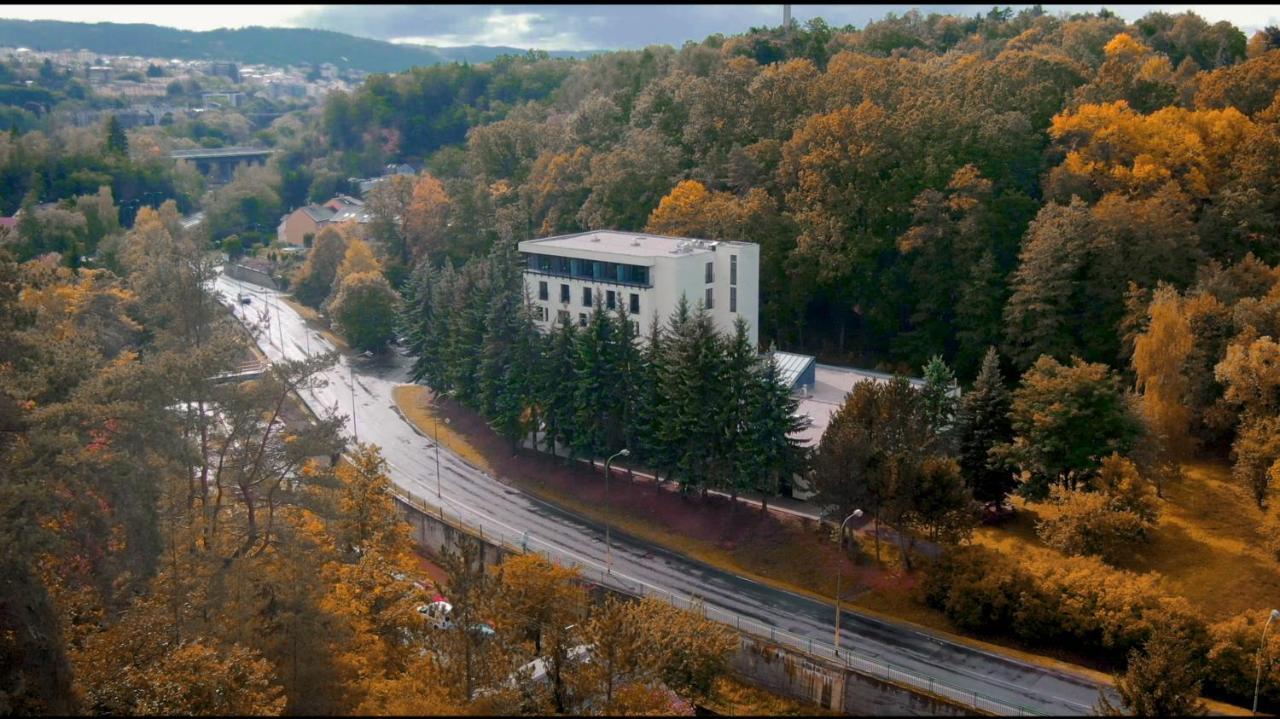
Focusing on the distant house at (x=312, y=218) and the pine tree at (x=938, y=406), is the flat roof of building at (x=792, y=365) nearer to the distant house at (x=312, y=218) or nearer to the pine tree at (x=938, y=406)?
the pine tree at (x=938, y=406)

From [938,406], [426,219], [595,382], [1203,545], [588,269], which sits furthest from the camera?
[426,219]

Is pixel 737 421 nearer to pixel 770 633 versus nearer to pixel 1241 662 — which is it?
pixel 770 633

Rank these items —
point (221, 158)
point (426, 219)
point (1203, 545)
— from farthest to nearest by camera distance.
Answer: point (221, 158) → point (426, 219) → point (1203, 545)

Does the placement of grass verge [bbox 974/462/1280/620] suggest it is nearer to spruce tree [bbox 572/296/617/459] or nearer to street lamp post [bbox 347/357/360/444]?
spruce tree [bbox 572/296/617/459]

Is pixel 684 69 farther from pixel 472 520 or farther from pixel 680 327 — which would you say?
pixel 472 520

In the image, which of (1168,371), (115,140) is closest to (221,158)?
(115,140)

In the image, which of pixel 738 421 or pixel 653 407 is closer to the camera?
pixel 738 421
